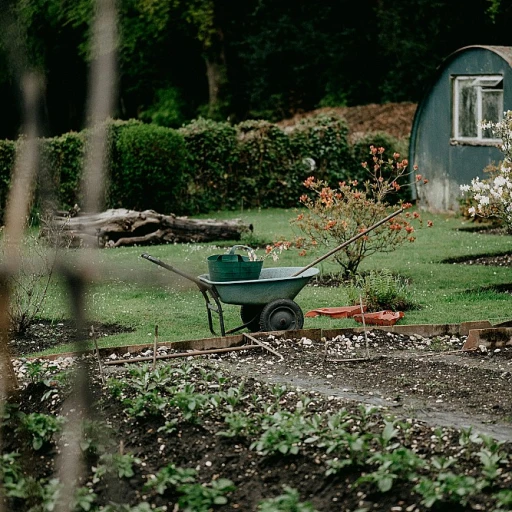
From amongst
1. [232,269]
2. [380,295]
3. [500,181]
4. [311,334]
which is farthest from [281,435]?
[500,181]

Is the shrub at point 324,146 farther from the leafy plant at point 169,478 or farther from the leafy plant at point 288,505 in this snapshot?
the leafy plant at point 288,505

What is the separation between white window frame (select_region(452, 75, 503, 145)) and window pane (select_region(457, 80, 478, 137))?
4 centimetres

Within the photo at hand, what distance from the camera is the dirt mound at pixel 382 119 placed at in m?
23.0

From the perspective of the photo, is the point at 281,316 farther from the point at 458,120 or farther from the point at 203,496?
the point at 458,120

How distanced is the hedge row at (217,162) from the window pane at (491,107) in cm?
381

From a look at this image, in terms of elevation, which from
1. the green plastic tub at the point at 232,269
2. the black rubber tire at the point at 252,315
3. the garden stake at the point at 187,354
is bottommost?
the garden stake at the point at 187,354

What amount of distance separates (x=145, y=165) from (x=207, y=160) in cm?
208

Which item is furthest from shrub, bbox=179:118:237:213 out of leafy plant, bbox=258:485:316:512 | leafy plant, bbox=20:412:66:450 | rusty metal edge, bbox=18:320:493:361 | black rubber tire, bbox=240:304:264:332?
leafy plant, bbox=258:485:316:512

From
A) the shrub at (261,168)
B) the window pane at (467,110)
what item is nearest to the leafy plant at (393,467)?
the window pane at (467,110)

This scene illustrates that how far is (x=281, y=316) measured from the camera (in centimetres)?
753

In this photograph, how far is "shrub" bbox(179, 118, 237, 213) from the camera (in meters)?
18.8

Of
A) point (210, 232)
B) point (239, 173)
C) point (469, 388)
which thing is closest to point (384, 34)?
point (239, 173)

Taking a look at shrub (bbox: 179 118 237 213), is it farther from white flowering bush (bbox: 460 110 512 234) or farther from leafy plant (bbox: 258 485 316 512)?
leafy plant (bbox: 258 485 316 512)

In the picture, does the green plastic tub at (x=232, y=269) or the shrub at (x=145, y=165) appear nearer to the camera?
the green plastic tub at (x=232, y=269)
